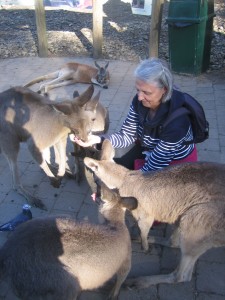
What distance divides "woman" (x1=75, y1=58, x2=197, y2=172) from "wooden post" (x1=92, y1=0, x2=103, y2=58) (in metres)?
4.51

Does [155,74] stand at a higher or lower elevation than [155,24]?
higher

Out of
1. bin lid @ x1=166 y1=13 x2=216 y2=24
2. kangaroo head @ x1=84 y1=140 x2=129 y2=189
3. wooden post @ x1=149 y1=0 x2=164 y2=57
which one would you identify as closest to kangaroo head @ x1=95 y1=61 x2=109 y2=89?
wooden post @ x1=149 y1=0 x2=164 y2=57

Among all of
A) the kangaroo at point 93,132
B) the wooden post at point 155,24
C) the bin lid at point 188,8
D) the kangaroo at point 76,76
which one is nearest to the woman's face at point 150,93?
the kangaroo at point 93,132

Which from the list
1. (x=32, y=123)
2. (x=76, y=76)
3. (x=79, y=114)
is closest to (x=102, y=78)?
(x=76, y=76)

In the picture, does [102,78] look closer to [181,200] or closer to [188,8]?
[188,8]

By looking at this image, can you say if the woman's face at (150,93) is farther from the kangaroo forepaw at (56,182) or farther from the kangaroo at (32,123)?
the kangaroo forepaw at (56,182)

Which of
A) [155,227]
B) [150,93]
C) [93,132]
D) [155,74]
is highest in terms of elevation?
[155,74]

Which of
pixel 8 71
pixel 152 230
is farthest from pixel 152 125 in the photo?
pixel 8 71

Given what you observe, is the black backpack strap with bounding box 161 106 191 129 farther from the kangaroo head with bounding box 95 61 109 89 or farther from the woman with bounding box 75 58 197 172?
the kangaroo head with bounding box 95 61 109 89

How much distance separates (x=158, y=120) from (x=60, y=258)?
122 cm

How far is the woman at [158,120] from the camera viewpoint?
238cm

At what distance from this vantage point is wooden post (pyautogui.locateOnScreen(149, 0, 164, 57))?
6.23 metres

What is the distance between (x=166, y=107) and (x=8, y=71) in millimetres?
4945

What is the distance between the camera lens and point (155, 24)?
20.9 ft
